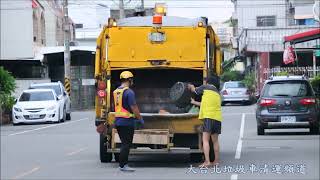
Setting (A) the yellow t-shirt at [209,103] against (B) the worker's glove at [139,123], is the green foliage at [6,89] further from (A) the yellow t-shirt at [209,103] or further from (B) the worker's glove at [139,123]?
(A) the yellow t-shirt at [209,103]

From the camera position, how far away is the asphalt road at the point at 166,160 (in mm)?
14281

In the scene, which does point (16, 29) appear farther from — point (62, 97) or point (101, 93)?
point (101, 93)

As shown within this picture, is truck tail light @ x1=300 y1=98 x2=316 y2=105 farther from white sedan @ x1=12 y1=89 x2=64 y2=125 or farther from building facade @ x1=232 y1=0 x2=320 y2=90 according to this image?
building facade @ x1=232 y1=0 x2=320 y2=90

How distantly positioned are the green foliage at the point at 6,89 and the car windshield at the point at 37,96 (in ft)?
3.79

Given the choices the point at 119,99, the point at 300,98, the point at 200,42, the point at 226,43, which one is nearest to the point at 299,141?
the point at 300,98

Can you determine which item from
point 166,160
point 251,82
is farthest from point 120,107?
point 251,82

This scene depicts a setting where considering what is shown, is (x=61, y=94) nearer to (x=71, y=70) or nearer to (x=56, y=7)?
(x=71, y=70)

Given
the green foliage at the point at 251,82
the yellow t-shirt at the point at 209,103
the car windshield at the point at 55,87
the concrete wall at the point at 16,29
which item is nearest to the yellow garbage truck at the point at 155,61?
the yellow t-shirt at the point at 209,103

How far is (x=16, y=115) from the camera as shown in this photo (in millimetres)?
32656

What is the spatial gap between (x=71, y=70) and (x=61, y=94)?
54.1ft

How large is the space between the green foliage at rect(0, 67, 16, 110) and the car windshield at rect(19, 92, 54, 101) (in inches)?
45.5

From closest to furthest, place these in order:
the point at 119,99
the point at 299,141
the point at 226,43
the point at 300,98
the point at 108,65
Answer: the point at 119,99
the point at 108,65
the point at 299,141
the point at 300,98
the point at 226,43

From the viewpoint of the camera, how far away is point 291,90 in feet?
75.6

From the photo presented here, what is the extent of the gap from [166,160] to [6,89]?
64.9 ft
